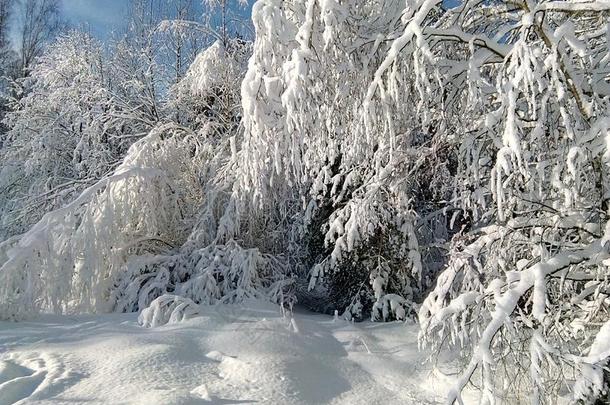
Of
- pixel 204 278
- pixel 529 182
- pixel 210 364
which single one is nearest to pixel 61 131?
pixel 204 278

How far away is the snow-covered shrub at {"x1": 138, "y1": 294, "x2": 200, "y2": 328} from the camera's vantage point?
15.0 feet

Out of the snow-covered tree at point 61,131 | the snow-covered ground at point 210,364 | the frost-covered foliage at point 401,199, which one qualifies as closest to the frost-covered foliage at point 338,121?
the frost-covered foliage at point 401,199

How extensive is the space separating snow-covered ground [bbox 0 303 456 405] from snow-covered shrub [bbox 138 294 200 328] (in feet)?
0.39

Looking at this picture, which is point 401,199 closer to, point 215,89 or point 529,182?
point 529,182

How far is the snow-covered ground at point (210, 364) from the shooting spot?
307 centimetres

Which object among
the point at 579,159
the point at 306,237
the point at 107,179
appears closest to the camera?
the point at 579,159

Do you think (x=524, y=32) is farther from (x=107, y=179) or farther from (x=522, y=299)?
(x=107, y=179)

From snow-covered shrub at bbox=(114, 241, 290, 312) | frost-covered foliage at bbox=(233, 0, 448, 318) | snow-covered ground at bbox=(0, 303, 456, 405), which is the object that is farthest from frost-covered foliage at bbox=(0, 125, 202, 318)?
frost-covered foliage at bbox=(233, 0, 448, 318)

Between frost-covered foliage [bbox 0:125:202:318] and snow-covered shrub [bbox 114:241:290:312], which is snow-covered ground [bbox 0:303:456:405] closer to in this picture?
frost-covered foliage [bbox 0:125:202:318]

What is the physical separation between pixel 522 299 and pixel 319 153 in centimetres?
180

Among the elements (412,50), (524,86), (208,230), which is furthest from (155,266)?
(524,86)

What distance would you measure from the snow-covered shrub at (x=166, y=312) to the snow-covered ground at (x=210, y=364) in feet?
0.39

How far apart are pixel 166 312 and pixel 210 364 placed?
129cm

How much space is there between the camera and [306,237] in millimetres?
6344
